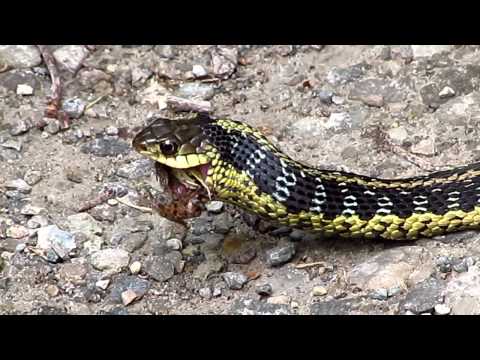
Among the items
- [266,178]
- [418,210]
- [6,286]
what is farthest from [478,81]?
[6,286]

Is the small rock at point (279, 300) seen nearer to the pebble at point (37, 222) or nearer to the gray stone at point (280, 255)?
the gray stone at point (280, 255)

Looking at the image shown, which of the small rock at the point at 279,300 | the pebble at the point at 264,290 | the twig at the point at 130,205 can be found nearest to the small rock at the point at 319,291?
the small rock at the point at 279,300

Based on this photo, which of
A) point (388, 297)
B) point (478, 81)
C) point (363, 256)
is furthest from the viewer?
point (478, 81)

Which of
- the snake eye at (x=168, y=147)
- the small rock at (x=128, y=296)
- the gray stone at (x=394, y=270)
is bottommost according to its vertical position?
the small rock at (x=128, y=296)

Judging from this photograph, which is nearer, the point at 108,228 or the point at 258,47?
the point at 108,228

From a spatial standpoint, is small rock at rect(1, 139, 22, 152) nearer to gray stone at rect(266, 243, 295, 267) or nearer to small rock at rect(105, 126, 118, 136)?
small rock at rect(105, 126, 118, 136)

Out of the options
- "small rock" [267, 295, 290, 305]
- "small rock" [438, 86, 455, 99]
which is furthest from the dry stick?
"small rock" [438, 86, 455, 99]

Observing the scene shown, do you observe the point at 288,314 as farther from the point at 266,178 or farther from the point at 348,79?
the point at 348,79
